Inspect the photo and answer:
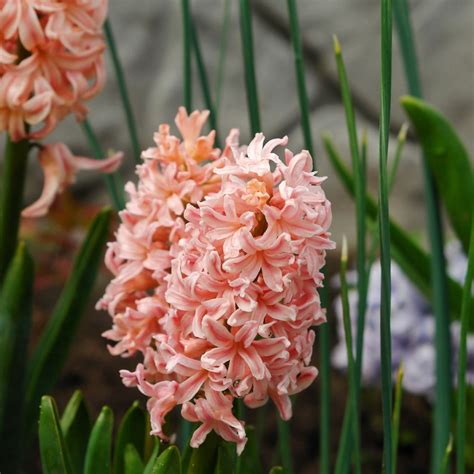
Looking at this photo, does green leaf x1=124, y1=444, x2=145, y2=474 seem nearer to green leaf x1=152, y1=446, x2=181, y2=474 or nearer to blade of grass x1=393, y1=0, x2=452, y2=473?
green leaf x1=152, y1=446, x2=181, y2=474

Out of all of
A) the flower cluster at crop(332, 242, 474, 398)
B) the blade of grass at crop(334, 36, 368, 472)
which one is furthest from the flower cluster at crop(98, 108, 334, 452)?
the flower cluster at crop(332, 242, 474, 398)

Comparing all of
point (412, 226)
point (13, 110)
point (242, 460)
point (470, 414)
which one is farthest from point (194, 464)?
point (412, 226)

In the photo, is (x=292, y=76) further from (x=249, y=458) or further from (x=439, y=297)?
(x=249, y=458)

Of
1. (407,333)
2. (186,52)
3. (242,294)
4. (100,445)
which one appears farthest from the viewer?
(407,333)

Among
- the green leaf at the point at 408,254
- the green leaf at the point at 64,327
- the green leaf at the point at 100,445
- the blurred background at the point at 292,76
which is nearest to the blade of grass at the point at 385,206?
the green leaf at the point at 100,445

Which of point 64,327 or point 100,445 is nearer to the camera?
point 100,445

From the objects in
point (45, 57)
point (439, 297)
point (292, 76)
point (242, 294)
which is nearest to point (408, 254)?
point (439, 297)
